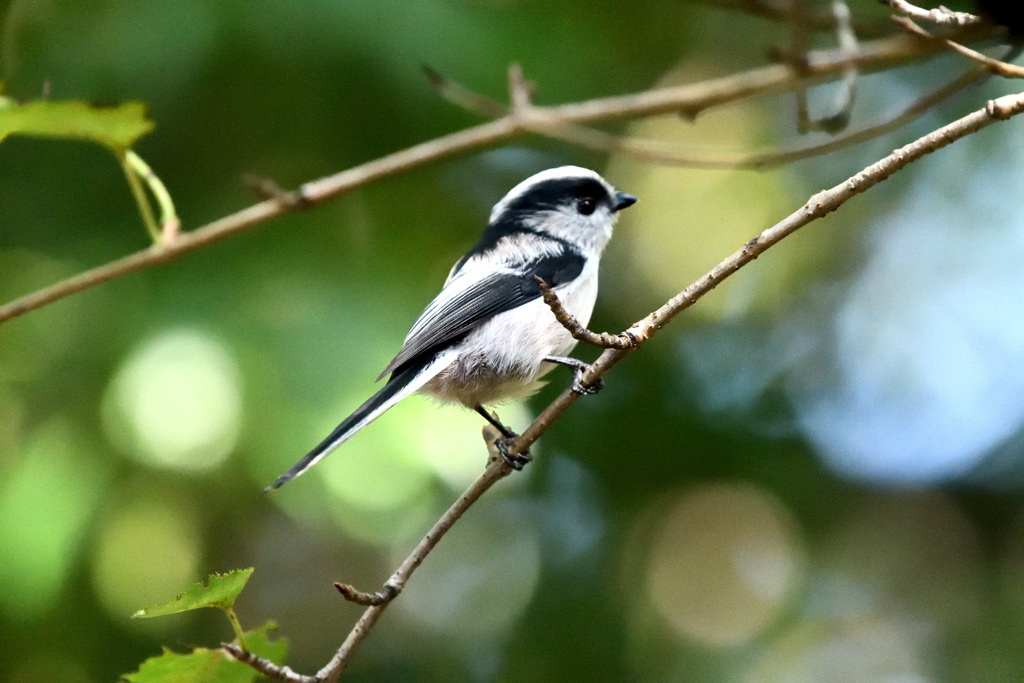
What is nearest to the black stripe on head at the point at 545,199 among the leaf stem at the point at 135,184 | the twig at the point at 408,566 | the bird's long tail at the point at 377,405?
the bird's long tail at the point at 377,405

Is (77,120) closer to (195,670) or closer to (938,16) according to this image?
(195,670)

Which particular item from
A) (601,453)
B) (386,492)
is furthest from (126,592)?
(601,453)

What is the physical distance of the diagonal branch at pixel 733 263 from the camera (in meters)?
1.64

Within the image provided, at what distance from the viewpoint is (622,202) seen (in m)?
3.33

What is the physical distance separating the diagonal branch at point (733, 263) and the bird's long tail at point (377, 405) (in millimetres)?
344

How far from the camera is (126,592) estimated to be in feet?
10.2

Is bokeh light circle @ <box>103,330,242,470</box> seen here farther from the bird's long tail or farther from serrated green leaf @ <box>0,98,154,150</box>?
serrated green leaf @ <box>0,98,154,150</box>

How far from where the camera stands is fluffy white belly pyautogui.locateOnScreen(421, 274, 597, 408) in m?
2.77

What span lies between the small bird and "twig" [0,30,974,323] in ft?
1.45

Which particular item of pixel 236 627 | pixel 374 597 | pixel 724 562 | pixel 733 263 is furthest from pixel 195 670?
pixel 724 562

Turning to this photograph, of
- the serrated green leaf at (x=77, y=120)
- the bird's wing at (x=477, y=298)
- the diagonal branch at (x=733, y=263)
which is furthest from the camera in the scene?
the bird's wing at (x=477, y=298)

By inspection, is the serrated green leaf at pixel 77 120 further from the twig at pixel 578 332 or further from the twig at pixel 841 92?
the twig at pixel 841 92

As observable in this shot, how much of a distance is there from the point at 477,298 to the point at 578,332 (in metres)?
1.12

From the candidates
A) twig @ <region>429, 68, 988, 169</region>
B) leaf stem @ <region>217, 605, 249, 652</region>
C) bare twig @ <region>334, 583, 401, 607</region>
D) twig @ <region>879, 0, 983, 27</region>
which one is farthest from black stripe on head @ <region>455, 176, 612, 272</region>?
leaf stem @ <region>217, 605, 249, 652</region>
